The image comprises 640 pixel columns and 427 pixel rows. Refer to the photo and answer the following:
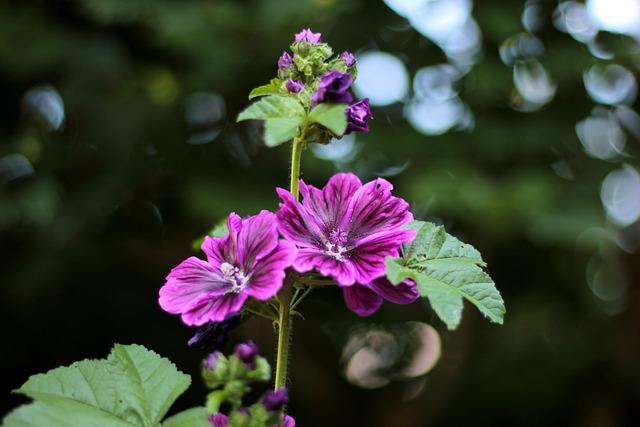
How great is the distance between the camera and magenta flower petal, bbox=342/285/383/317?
2.96ft

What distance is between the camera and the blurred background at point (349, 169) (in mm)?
3637

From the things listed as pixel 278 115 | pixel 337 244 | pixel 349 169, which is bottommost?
pixel 337 244

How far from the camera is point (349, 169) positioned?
3.99m

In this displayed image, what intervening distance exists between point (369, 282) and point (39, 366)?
4214 millimetres

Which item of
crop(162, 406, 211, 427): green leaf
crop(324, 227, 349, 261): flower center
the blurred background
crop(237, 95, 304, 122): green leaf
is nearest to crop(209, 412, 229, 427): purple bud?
crop(162, 406, 211, 427): green leaf

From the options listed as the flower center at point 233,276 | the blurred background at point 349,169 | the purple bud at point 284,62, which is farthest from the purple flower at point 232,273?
the blurred background at point 349,169

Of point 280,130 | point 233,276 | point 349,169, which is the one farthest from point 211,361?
point 349,169

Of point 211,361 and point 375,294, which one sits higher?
point 375,294

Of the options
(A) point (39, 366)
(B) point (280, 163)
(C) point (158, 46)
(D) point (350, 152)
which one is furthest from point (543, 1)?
(A) point (39, 366)

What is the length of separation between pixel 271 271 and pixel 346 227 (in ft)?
0.53

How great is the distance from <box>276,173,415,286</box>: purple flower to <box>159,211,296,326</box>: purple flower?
0.9 inches

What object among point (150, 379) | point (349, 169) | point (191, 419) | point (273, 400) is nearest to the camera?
point (273, 400)

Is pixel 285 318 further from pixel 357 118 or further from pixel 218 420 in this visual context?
pixel 357 118

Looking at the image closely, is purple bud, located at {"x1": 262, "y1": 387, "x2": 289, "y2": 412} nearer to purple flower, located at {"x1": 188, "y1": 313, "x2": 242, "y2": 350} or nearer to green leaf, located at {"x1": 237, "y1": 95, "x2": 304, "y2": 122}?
purple flower, located at {"x1": 188, "y1": 313, "x2": 242, "y2": 350}
